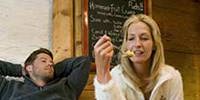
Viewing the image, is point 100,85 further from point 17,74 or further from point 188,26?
point 188,26

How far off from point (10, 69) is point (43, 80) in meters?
0.21

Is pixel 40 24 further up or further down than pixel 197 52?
further up

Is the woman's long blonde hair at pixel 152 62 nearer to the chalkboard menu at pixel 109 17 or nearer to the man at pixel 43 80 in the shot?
the man at pixel 43 80

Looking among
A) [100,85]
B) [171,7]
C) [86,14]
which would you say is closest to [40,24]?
[86,14]

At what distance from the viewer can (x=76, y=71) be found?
6.48 feet

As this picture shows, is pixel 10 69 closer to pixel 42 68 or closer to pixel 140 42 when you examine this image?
pixel 42 68

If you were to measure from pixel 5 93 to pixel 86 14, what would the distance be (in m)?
0.72

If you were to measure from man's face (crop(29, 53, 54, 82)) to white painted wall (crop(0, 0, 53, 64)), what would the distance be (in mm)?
160

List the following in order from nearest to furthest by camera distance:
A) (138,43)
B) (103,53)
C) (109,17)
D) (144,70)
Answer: (103,53)
(138,43)
(144,70)
(109,17)

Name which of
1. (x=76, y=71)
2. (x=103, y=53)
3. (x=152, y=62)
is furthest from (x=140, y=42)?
(x=76, y=71)

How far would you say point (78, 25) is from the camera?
2123mm

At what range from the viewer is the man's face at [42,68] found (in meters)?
1.91

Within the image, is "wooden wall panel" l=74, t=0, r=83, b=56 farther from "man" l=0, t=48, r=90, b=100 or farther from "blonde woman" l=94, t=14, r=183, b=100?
"blonde woman" l=94, t=14, r=183, b=100

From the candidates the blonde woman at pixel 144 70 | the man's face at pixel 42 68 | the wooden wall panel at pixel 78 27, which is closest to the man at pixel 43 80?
the man's face at pixel 42 68
